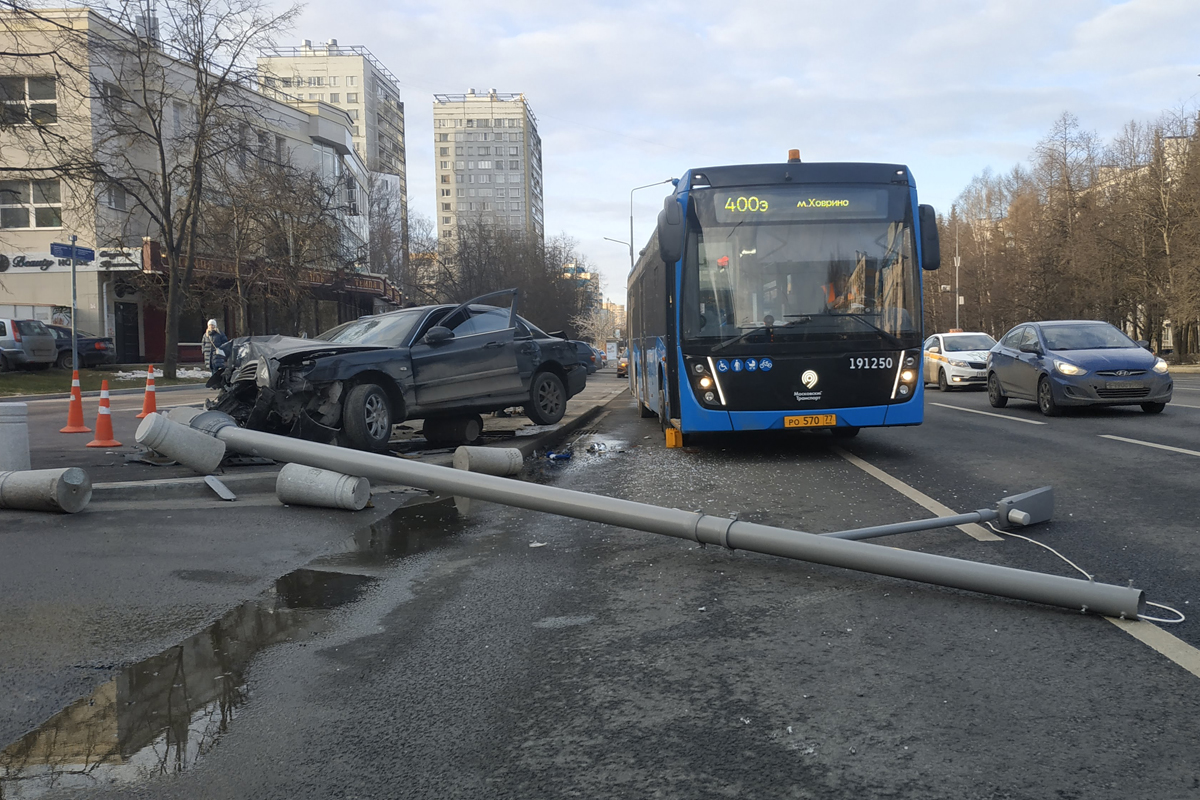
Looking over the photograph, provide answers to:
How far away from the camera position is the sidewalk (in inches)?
301

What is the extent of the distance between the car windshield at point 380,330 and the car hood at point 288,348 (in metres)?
0.40

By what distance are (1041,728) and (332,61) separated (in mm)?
124173

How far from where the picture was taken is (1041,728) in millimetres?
2979

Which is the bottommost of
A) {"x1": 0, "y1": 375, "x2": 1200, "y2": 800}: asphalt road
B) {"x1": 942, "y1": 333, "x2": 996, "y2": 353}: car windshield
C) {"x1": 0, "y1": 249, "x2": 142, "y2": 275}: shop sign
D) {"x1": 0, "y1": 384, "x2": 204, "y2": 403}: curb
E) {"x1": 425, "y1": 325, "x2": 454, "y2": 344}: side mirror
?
{"x1": 0, "y1": 375, "x2": 1200, "y2": 800}: asphalt road

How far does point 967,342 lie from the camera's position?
79.0 feet

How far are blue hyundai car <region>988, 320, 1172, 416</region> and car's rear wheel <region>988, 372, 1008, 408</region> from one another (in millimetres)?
213

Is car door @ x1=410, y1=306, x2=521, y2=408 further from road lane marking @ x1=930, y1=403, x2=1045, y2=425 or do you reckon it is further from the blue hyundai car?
the blue hyundai car

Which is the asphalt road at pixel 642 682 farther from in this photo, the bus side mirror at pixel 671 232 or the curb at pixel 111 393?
the curb at pixel 111 393

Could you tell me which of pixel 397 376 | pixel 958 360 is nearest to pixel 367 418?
pixel 397 376

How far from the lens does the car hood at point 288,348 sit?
9375 mm

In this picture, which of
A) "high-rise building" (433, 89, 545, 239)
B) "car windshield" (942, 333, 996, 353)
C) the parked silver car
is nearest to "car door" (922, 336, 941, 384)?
"car windshield" (942, 333, 996, 353)

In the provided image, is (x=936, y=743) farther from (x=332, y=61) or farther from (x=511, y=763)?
(x=332, y=61)

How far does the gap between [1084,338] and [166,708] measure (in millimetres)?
15011

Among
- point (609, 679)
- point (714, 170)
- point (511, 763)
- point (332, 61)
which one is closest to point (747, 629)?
point (609, 679)
